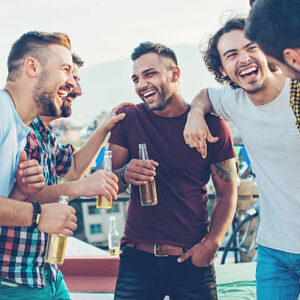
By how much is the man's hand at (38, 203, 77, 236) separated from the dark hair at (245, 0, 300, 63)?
93cm

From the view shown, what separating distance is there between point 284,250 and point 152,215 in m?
0.67

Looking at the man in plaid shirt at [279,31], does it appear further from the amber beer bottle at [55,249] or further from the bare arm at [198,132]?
the amber beer bottle at [55,249]

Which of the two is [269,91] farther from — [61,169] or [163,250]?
[61,169]

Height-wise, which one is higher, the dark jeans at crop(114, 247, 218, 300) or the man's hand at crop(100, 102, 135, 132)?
the man's hand at crop(100, 102, 135, 132)

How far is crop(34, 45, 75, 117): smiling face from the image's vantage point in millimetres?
1827

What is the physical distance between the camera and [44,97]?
72.2 inches

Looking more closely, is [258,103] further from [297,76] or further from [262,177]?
[297,76]

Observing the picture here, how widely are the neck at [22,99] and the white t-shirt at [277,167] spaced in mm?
1010

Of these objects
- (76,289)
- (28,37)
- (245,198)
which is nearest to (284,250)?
(28,37)

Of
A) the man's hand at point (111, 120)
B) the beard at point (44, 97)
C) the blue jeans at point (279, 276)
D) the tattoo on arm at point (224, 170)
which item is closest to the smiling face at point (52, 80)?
the beard at point (44, 97)

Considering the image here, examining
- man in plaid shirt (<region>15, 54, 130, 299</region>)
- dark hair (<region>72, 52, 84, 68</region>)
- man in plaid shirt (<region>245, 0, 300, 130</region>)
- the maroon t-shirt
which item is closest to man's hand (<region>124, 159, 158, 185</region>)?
the maroon t-shirt

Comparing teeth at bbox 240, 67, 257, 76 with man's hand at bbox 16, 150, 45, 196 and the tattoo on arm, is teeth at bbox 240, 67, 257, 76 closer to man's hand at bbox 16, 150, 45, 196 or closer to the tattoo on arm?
the tattoo on arm

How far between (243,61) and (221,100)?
264 millimetres

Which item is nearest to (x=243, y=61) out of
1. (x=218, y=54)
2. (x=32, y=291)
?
(x=218, y=54)
